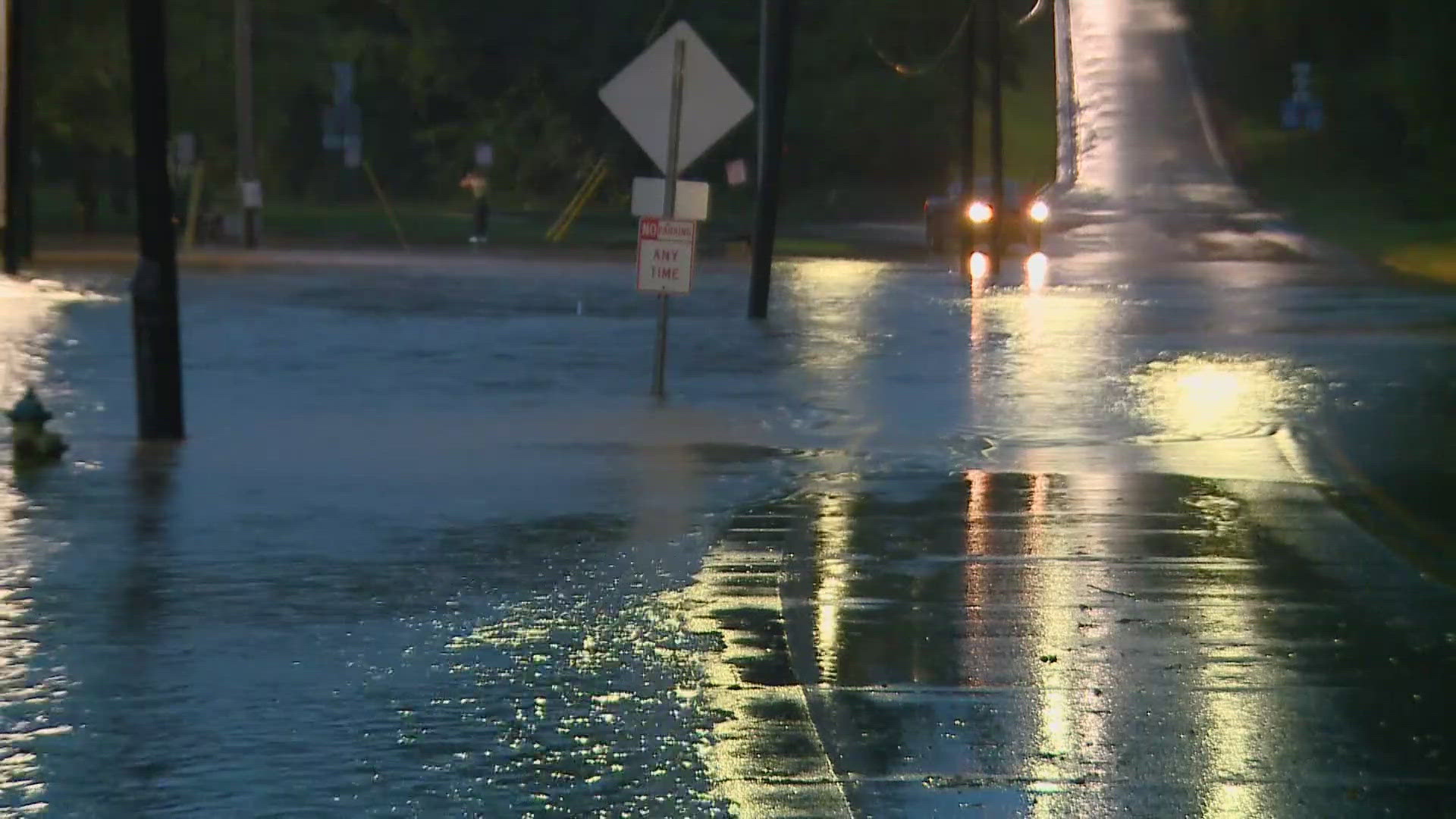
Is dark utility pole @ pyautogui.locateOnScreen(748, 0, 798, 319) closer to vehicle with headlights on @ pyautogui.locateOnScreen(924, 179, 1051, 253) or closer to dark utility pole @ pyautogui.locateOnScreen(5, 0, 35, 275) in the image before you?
dark utility pole @ pyautogui.locateOnScreen(5, 0, 35, 275)

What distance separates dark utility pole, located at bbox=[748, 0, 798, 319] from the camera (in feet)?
96.4

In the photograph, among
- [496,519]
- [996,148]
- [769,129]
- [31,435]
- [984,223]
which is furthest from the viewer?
[984,223]

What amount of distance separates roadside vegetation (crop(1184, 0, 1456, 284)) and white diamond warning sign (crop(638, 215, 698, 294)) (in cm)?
1036

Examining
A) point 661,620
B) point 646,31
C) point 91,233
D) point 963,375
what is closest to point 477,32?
point 646,31

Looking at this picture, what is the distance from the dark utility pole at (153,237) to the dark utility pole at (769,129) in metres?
13.9

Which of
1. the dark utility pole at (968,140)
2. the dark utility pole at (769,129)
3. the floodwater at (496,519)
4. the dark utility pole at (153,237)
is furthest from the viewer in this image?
the dark utility pole at (968,140)

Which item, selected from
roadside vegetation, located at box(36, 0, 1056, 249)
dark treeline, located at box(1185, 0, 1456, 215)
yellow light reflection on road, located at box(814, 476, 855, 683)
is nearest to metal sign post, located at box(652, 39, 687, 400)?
yellow light reflection on road, located at box(814, 476, 855, 683)

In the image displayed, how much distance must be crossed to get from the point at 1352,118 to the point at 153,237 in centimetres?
6660

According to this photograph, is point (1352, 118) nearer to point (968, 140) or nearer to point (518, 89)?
point (518, 89)

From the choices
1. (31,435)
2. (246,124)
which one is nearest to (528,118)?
(246,124)

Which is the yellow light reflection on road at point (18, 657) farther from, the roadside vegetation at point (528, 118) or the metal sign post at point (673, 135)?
the roadside vegetation at point (528, 118)

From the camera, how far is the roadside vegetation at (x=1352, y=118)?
27.5 metres

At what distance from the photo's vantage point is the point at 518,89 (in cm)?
7619

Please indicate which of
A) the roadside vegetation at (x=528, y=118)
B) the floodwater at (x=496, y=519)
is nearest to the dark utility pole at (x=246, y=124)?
the roadside vegetation at (x=528, y=118)
